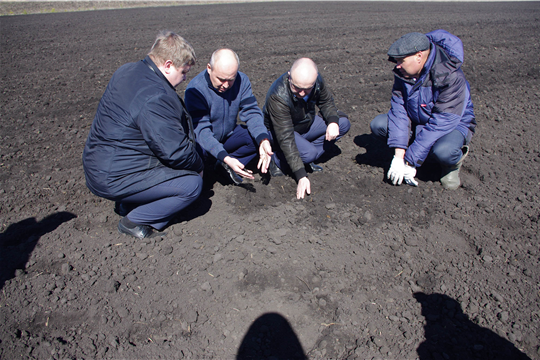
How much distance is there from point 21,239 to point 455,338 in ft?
10.9

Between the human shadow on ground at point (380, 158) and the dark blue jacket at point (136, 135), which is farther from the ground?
the dark blue jacket at point (136, 135)

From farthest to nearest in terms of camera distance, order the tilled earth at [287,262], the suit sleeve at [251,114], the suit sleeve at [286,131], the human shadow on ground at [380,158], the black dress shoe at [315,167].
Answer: the black dress shoe at [315,167]
the human shadow on ground at [380,158]
the suit sleeve at [251,114]
the suit sleeve at [286,131]
the tilled earth at [287,262]

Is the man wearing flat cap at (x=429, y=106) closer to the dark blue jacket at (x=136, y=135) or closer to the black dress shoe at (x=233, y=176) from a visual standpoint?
the black dress shoe at (x=233, y=176)

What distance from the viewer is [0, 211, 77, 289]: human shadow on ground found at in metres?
2.60

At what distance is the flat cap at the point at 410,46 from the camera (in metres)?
2.84

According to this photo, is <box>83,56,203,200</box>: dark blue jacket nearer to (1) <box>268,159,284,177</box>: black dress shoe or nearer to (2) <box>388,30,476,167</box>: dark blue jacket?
(1) <box>268,159,284,177</box>: black dress shoe

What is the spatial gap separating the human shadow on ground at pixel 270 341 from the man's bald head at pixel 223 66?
1.83 m

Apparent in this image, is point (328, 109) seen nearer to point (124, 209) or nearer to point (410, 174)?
point (410, 174)

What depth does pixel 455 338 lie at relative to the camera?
84.7 inches

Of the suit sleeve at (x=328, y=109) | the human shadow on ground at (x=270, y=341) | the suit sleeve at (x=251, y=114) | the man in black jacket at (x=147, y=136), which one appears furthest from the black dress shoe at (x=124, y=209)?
the suit sleeve at (x=328, y=109)

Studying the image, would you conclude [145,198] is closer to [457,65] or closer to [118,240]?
[118,240]

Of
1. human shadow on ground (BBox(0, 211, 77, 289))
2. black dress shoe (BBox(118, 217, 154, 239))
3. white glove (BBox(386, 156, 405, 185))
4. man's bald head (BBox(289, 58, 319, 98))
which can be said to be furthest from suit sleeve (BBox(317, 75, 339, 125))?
human shadow on ground (BBox(0, 211, 77, 289))

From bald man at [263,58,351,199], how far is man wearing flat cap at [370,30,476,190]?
2.09 ft

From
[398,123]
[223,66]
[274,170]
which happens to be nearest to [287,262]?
[274,170]
